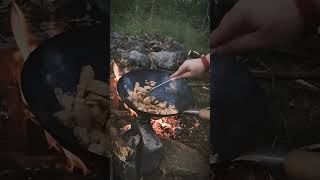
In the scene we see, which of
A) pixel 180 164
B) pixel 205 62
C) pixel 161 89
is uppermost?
pixel 205 62

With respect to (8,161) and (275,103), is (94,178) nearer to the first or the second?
(8,161)

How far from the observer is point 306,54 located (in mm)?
3492

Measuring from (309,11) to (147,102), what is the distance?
4.40 feet

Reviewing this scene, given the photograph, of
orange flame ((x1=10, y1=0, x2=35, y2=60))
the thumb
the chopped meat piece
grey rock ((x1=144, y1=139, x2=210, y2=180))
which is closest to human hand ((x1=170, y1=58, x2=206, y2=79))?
the thumb

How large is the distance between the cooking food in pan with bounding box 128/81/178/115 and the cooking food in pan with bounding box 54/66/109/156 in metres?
0.23

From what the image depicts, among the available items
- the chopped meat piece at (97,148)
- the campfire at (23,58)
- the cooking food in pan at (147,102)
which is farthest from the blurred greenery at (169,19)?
the chopped meat piece at (97,148)

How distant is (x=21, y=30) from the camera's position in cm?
385

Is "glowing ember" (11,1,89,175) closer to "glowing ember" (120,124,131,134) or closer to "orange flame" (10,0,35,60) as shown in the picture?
"orange flame" (10,0,35,60)

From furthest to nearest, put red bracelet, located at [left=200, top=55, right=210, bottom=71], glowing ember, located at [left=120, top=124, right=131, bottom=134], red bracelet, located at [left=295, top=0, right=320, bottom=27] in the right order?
glowing ember, located at [left=120, top=124, right=131, bottom=134]
red bracelet, located at [left=200, top=55, right=210, bottom=71]
red bracelet, located at [left=295, top=0, right=320, bottom=27]

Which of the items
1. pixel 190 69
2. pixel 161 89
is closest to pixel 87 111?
pixel 161 89

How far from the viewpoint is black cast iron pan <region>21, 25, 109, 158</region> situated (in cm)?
383

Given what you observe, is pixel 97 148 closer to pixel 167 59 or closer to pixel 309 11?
pixel 167 59

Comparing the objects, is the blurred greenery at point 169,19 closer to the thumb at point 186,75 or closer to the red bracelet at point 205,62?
the red bracelet at point 205,62

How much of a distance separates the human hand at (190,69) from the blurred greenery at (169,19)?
0.32 ft
